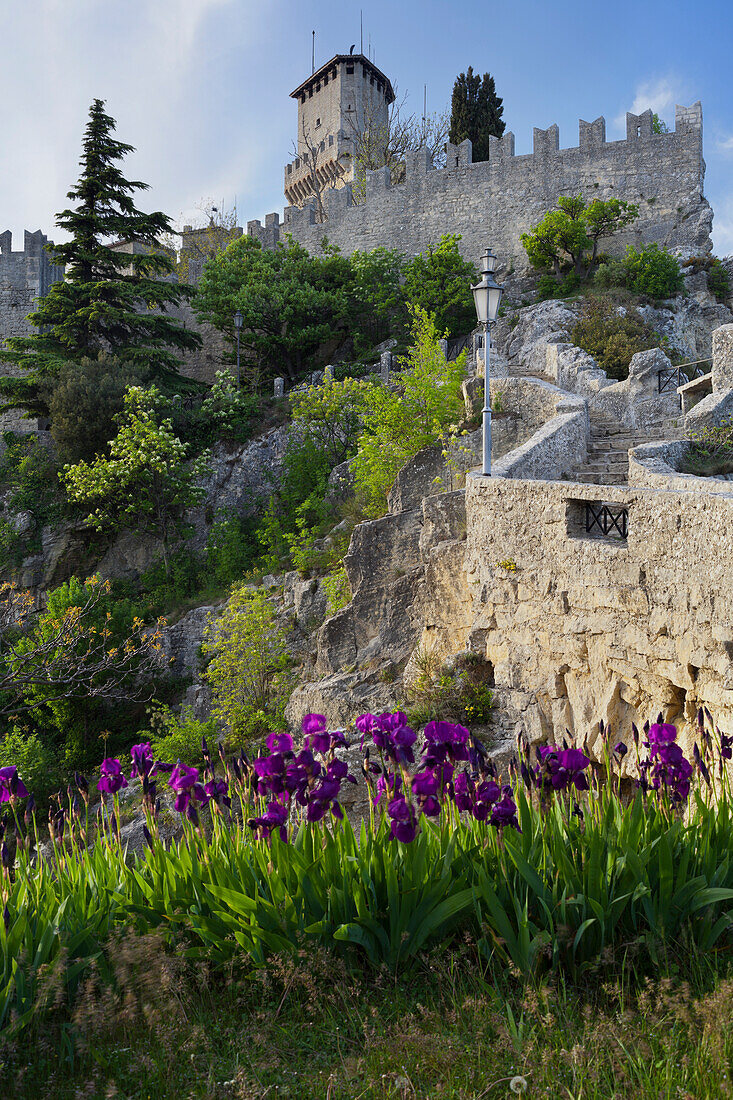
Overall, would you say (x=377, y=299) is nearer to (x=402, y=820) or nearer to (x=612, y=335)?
(x=612, y=335)

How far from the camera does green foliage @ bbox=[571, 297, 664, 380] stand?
1684 cm

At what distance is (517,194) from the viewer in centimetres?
2722

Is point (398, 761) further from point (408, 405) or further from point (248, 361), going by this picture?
point (248, 361)

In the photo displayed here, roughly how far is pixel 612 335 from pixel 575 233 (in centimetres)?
810

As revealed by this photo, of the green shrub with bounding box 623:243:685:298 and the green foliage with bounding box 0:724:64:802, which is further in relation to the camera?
the green shrub with bounding box 623:243:685:298

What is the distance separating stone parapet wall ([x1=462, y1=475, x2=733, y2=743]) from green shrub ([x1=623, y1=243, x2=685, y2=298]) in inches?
686

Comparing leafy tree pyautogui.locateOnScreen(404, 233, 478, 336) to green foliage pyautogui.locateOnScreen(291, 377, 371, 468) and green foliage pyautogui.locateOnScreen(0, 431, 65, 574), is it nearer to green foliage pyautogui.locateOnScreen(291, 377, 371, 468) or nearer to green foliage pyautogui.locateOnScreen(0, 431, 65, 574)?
green foliage pyautogui.locateOnScreen(291, 377, 371, 468)

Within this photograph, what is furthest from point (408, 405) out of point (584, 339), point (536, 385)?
point (584, 339)

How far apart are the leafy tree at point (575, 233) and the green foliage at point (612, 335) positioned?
4091 millimetres

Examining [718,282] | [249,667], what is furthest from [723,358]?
[718,282]

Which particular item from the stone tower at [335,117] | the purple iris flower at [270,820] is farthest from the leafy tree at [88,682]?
the stone tower at [335,117]

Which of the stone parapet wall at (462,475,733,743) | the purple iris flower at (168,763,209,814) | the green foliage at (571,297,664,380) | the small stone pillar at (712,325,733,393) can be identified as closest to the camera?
the purple iris flower at (168,763,209,814)

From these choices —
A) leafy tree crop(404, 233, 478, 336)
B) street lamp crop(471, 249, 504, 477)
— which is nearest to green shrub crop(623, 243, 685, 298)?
leafy tree crop(404, 233, 478, 336)

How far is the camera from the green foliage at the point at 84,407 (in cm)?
1972
